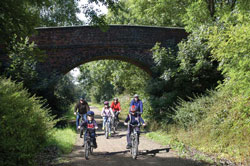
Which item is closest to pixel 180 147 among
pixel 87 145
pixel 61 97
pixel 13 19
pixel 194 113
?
pixel 194 113

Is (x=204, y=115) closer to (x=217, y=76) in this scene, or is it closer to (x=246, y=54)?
(x=246, y=54)

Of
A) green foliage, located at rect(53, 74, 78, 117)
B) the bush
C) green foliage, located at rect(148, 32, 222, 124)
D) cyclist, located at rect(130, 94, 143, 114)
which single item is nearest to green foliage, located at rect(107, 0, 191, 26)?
green foliage, located at rect(148, 32, 222, 124)

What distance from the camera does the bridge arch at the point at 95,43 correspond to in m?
13.4

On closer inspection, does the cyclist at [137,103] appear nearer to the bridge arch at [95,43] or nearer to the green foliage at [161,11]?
the bridge arch at [95,43]

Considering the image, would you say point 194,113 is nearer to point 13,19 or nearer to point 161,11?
point 13,19

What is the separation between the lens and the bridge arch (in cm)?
1336

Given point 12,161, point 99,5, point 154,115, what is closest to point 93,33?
point 99,5

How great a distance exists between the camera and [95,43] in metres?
13.8

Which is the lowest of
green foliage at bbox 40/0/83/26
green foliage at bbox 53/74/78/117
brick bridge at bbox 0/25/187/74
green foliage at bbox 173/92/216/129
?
green foliage at bbox 173/92/216/129

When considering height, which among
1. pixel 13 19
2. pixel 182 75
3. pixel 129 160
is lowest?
pixel 129 160

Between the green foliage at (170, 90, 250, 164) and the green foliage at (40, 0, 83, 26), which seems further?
the green foliage at (40, 0, 83, 26)

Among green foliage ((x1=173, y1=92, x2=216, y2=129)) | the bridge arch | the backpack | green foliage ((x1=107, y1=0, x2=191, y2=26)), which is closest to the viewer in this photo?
green foliage ((x1=173, y1=92, x2=216, y2=129))

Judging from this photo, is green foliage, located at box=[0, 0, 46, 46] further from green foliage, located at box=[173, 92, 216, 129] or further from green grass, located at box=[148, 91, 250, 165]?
green foliage, located at box=[173, 92, 216, 129]

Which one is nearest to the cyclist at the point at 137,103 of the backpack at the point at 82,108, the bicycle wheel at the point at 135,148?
the bicycle wheel at the point at 135,148
